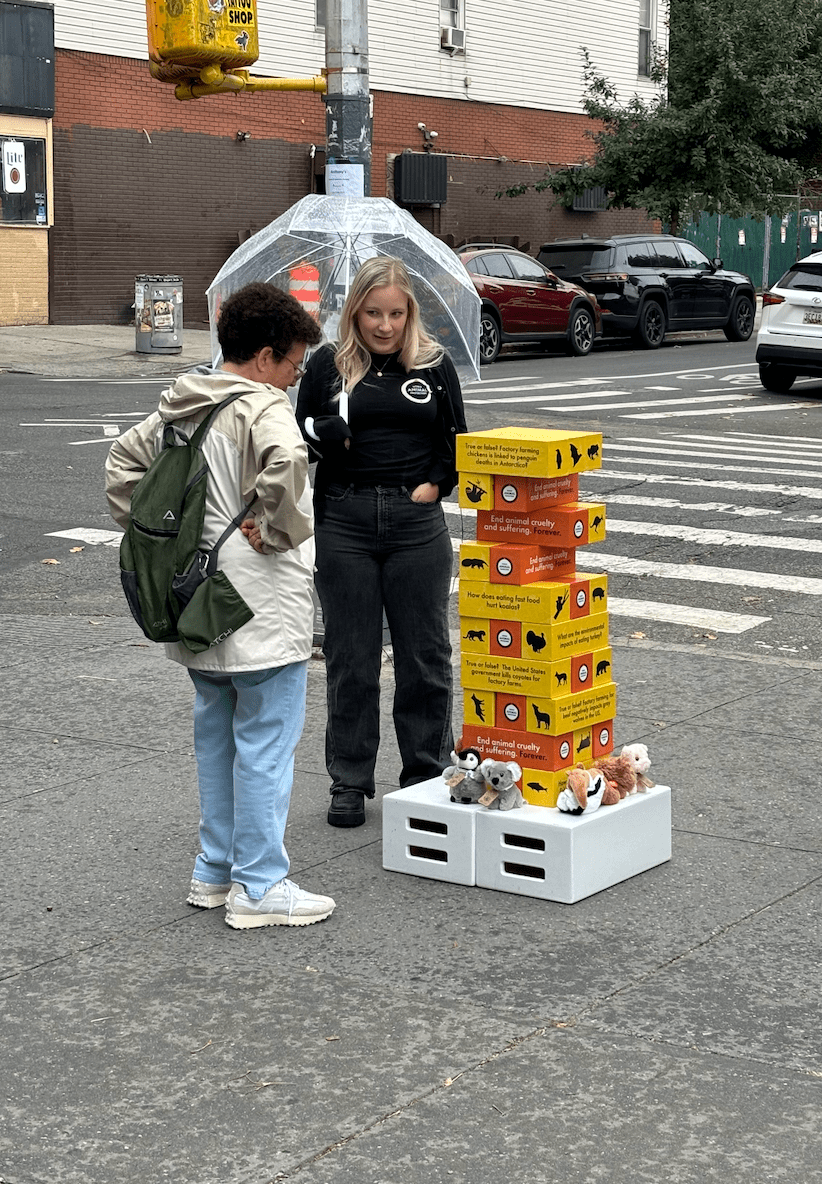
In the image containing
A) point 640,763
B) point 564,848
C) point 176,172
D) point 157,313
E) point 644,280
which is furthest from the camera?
point 176,172

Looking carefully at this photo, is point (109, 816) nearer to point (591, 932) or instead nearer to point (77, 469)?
point (591, 932)

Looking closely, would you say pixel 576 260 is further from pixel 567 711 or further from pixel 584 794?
pixel 584 794

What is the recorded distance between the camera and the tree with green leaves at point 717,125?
114 feet

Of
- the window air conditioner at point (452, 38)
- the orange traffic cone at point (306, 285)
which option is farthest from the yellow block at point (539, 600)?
the window air conditioner at point (452, 38)

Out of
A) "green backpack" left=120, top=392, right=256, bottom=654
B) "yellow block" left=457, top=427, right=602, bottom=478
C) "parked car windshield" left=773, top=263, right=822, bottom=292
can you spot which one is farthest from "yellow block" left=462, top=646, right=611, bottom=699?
"parked car windshield" left=773, top=263, right=822, bottom=292

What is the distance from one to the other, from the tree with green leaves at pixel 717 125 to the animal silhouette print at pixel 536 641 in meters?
30.9

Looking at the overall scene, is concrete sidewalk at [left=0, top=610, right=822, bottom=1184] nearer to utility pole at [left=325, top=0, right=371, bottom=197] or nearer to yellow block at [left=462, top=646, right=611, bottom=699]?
yellow block at [left=462, top=646, right=611, bottom=699]

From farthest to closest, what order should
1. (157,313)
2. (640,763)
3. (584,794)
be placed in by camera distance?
(157,313), (640,763), (584,794)

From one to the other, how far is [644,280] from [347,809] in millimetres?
24110

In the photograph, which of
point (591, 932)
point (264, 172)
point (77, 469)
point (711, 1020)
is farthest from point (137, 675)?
point (264, 172)

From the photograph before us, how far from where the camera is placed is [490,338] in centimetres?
2580

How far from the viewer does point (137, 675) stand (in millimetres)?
7570

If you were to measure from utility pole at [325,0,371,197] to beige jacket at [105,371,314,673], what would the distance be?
12.9ft

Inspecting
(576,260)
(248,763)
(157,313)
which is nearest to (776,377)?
(576,260)
